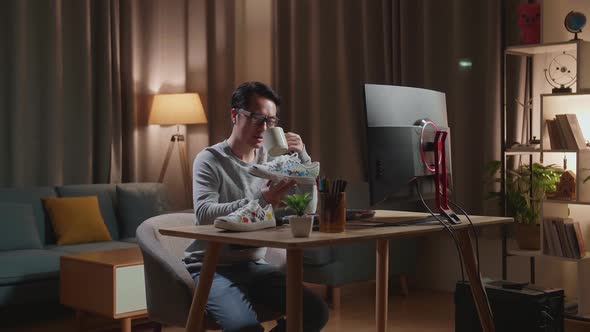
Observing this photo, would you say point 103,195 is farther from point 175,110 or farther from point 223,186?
point 223,186

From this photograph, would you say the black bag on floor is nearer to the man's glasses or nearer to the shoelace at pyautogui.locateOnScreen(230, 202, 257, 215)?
the man's glasses

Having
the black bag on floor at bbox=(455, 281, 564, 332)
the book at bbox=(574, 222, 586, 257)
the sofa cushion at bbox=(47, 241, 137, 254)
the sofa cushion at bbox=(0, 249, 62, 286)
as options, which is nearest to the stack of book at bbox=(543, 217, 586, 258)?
the book at bbox=(574, 222, 586, 257)

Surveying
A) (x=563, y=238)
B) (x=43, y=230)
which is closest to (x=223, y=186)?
(x=563, y=238)

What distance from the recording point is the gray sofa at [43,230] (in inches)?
168

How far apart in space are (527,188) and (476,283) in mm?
2114

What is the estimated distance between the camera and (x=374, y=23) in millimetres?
5445

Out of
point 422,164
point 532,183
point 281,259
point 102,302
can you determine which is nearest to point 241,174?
point 281,259

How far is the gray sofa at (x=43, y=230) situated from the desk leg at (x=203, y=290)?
7.53 ft

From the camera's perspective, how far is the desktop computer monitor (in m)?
2.29

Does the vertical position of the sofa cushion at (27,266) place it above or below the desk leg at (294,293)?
below

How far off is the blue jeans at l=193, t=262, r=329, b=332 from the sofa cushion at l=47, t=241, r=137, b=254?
7.70ft

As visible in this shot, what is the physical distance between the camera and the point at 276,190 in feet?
7.66

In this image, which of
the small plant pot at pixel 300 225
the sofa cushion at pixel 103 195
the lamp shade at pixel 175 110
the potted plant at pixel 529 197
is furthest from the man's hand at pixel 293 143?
the lamp shade at pixel 175 110

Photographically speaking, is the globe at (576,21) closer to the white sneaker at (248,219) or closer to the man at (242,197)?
the man at (242,197)
